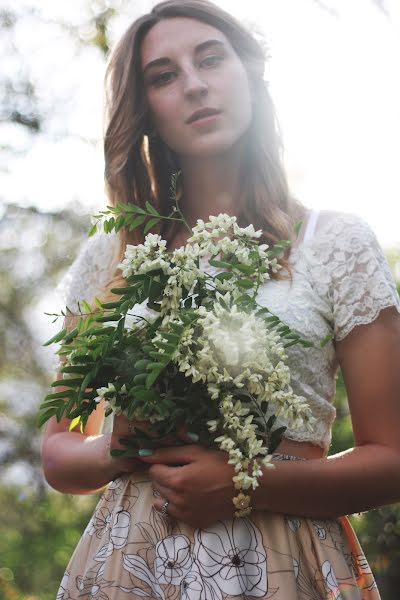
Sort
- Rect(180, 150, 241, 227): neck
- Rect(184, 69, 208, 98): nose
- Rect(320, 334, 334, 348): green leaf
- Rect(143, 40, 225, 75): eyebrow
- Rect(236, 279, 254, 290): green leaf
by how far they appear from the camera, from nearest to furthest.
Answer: Rect(236, 279, 254, 290): green leaf, Rect(320, 334, 334, 348): green leaf, Rect(184, 69, 208, 98): nose, Rect(143, 40, 225, 75): eyebrow, Rect(180, 150, 241, 227): neck

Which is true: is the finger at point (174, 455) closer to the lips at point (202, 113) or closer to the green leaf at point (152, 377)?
the green leaf at point (152, 377)

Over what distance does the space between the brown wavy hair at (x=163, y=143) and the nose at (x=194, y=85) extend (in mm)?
272

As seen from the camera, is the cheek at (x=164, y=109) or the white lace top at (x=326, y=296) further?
the cheek at (x=164, y=109)

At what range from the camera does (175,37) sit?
2.69 m

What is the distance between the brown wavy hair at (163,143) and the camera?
267 cm

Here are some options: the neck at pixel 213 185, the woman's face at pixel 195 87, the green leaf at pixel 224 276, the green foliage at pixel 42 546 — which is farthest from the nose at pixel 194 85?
the green foliage at pixel 42 546

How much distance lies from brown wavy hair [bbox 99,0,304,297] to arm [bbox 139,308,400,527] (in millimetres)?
541

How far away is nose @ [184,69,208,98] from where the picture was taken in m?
2.53

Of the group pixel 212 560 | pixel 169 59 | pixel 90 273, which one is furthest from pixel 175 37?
pixel 212 560

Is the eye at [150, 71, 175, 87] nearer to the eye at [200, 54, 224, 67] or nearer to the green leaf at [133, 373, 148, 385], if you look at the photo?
the eye at [200, 54, 224, 67]

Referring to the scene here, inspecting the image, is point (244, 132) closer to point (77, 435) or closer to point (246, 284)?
point (246, 284)

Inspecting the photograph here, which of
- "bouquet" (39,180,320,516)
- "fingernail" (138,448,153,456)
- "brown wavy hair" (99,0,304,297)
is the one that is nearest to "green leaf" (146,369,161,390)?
"bouquet" (39,180,320,516)

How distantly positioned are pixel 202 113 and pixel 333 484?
1194 mm

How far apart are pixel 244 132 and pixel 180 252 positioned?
35.8 inches
